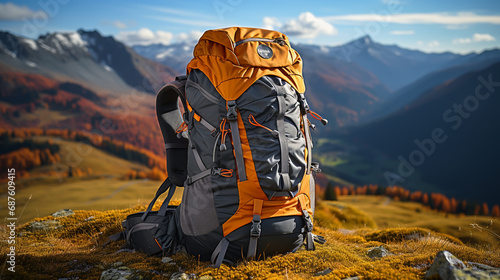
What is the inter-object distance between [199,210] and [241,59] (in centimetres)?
232

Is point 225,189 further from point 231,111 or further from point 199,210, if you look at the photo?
point 231,111

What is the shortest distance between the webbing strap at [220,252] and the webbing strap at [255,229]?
1.11 feet

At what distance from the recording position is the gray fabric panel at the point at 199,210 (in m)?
4.71

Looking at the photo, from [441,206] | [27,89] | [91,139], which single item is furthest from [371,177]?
[27,89]

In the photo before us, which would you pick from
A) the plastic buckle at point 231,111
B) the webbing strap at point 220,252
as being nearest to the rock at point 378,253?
the webbing strap at point 220,252

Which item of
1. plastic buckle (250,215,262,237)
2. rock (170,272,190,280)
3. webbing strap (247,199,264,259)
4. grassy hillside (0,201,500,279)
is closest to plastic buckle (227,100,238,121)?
webbing strap (247,199,264,259)

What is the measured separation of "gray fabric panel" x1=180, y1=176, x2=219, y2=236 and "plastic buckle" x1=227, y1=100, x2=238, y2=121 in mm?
972

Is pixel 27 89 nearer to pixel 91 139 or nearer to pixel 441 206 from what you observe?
pixel 91 139

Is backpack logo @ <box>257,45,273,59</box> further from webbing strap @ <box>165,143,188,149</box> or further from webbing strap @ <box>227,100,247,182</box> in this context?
webbing strap @ <box>165,143,188,149</box>

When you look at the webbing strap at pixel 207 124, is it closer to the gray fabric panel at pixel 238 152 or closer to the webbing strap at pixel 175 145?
the gray fabric panel at pixel 238 152

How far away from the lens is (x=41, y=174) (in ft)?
344

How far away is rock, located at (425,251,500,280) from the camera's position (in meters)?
3.30

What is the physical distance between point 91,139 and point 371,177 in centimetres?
15458

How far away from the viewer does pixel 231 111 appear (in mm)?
4531
